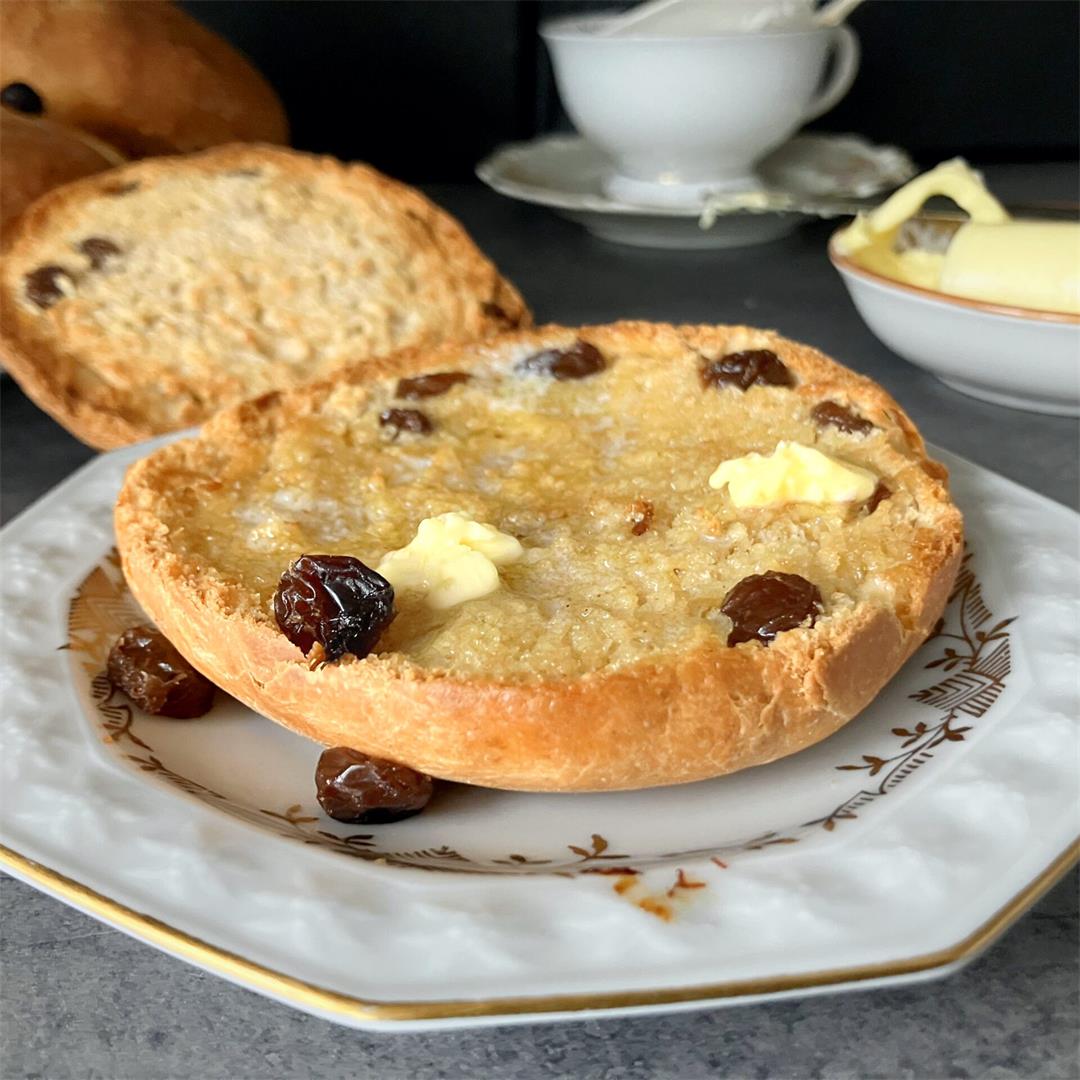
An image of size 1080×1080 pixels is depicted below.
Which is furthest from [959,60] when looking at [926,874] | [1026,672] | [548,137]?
[926,874]

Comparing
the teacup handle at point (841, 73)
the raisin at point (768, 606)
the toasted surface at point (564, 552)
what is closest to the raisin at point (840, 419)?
the toasted surface at point (564, 552)

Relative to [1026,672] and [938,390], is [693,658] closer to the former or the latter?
[1026,672]

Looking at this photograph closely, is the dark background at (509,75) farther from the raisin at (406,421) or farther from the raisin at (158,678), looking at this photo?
the raisin at (158,678)

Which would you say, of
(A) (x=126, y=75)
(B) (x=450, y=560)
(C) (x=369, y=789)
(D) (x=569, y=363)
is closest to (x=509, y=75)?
(A) (x=126, y=75)

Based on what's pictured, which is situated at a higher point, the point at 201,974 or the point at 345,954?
the point at 345,954

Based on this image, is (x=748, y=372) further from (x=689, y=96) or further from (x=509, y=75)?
(x=509, y=75)

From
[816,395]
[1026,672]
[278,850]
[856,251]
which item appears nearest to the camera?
[278,850]

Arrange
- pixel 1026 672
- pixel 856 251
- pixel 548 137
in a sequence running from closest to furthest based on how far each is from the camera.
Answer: pixel 1026 672 < pixel 856 251 < pixel 548 137
